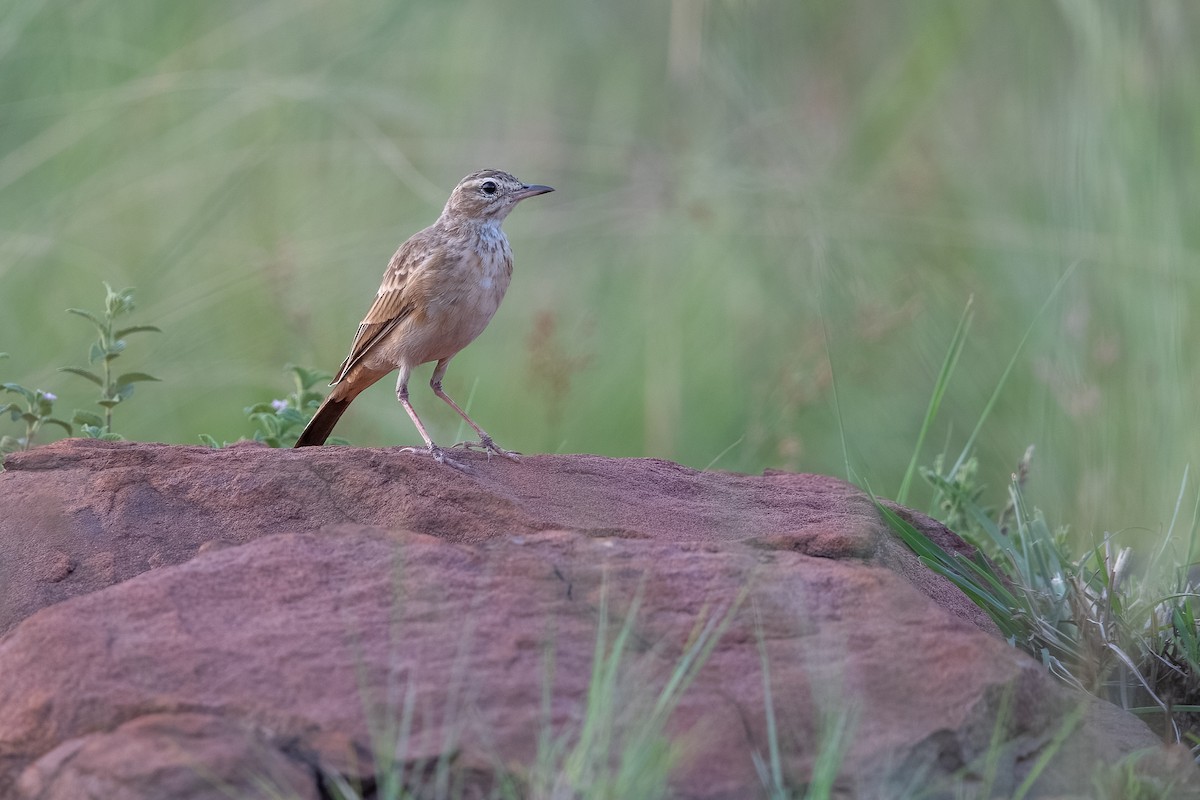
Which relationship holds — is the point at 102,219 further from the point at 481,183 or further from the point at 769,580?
the point at 769,580

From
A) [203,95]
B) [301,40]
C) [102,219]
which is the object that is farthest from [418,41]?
[102,219]

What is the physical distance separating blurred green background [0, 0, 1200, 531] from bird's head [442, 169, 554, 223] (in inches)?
5.9

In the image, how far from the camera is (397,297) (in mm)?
4309

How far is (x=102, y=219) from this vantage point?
185 inches

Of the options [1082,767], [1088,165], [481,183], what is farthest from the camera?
[481,183]

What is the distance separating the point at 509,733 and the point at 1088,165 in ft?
3.62

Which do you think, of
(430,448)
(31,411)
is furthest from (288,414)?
(31,411)

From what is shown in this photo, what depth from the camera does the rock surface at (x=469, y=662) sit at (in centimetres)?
189

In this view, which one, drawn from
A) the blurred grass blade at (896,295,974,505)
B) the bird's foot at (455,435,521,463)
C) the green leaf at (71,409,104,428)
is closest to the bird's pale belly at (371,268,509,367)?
the bird's foot at (455,435,521,463)

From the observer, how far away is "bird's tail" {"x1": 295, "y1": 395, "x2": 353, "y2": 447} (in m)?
3.99

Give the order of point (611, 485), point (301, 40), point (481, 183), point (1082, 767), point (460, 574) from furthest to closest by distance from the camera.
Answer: point (481, 183), point (301, 40), point (611, 485), point (460, 574), point (1082, 767)

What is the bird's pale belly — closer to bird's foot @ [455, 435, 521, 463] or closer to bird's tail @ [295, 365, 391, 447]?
bird's tail @ [295, 365, 391, 447]

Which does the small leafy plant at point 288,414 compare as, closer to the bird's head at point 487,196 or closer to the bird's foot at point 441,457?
the bird's foot at point 441,457

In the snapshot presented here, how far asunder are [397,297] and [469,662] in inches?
94.5
